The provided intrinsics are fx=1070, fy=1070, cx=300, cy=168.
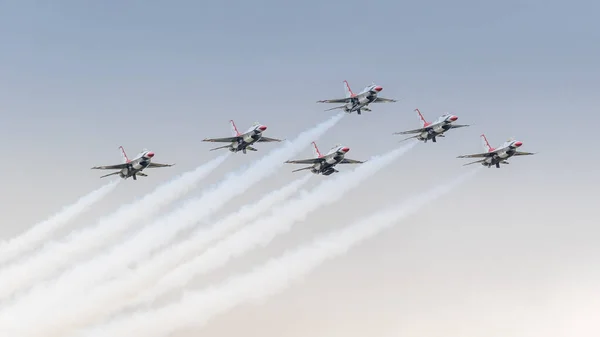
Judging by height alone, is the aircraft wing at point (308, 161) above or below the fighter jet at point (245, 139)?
below

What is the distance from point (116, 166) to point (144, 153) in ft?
14.9

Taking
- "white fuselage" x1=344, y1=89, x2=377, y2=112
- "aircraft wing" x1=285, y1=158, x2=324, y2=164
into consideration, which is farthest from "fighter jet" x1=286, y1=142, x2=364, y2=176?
"white fuselage" x1=344, y1=89, x2=377, y2=112

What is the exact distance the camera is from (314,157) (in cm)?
16488

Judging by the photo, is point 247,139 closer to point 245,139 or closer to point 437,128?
point 245,139

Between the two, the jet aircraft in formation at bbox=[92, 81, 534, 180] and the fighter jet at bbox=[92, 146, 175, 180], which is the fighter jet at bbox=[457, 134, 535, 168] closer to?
the jet aircraft in formation at bbox=[92, 81, 534, 180]

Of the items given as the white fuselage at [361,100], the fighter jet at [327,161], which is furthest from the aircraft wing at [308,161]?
the white fuselage at [361,100]

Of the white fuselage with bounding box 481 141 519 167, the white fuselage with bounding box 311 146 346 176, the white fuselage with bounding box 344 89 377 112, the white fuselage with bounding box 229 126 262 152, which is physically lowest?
the white fuselage with bounding box 481 141 519 167

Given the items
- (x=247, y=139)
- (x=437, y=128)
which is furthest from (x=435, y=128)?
(x=247, y=139)

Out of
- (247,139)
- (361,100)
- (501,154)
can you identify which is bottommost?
(501,154)

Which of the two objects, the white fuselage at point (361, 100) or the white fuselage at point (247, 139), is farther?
the white fuselage at point (361, 100)

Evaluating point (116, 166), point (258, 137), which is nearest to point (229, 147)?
point (258, 137)

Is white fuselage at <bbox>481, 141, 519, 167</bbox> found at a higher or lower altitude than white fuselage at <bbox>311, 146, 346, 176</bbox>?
lower

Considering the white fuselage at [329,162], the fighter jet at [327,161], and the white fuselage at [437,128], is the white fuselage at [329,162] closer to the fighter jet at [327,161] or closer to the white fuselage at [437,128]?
the fighter jet at [327,161]

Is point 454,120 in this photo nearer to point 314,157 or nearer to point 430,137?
point 430,137
